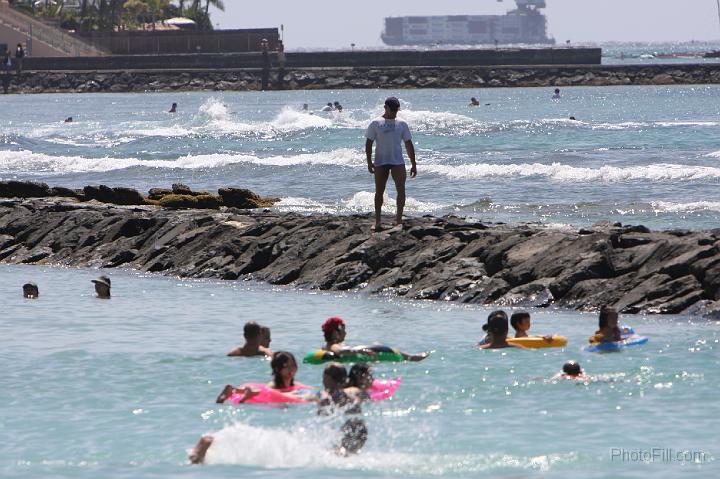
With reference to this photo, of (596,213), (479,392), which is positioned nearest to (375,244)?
(479,392)

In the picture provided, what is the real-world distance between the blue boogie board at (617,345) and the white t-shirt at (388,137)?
16.8ft

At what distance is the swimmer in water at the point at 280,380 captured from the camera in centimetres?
1098

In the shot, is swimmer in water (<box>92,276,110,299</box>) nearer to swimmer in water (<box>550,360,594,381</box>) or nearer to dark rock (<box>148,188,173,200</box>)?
swimmer in water (<box>550,360,594,381</box>)

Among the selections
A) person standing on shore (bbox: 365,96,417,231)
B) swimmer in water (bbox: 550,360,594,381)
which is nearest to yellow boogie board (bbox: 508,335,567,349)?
swimmer in water (bbox: 550,360,594,381)

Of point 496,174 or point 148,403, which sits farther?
point 496,174

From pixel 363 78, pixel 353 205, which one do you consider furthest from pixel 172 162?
pixel 363 78

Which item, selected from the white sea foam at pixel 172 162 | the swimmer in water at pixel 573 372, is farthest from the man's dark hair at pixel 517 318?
the white sea foam at pixel 172 162

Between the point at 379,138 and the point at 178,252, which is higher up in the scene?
the point at 379,138

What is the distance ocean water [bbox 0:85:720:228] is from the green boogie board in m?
11.8

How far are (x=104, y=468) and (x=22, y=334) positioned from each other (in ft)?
17.4

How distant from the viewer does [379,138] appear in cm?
1739

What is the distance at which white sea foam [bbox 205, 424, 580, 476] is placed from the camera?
30.7ft

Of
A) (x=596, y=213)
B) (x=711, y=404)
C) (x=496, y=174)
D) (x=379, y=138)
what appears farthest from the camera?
(x=496, y=174)

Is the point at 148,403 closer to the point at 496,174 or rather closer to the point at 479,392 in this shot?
the point at 479,392
